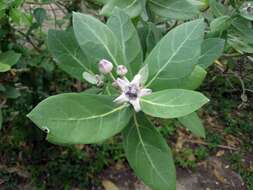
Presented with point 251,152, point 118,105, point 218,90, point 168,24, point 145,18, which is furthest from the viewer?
point 218,90

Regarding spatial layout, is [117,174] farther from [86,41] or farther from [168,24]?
[86,41]

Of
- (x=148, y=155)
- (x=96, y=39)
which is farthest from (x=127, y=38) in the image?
(x=148, y=155)

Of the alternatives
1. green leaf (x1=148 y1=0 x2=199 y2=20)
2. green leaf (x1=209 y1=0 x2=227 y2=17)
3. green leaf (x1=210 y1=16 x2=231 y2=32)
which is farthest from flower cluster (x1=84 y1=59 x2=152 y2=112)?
green leaf (x1=209 y1=0 x2=227 y2=17)

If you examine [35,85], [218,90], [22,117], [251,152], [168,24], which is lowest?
[251,152]

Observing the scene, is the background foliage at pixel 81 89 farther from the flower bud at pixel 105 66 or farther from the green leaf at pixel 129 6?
the flower bud at pixel 105 66

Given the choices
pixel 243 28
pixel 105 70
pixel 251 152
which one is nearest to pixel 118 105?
pixel 105 70

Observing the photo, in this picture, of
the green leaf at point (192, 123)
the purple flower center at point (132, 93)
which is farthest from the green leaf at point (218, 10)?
the purple flower center at point (132, 93)
